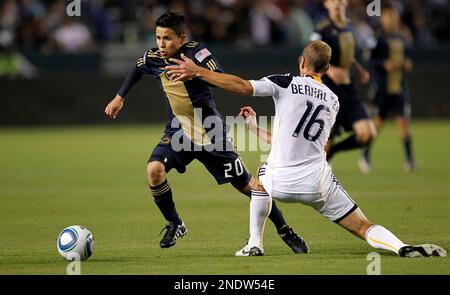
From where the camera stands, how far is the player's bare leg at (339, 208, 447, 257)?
27.6 ft

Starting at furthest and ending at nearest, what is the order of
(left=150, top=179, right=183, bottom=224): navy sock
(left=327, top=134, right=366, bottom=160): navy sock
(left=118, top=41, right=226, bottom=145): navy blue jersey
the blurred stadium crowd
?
the blurred stadium crowd, (left=327, top=134, right=366, bottom=160): navy sock, (left=118, top=41, right=226, bottom=145): navy blue jersey, (left=150, top=179, right=183, bottom=224): navy sock

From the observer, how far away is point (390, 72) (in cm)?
1803

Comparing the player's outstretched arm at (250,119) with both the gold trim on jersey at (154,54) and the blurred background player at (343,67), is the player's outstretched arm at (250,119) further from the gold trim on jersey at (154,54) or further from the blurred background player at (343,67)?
the blurred background player at (343,67)

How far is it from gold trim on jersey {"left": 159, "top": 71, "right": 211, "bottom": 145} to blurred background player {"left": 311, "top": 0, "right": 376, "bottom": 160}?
449 centimetres

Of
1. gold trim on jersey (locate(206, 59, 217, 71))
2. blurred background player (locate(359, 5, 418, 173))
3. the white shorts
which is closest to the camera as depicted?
the white shorts

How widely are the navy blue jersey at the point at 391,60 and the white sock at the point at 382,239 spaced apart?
9.59 m

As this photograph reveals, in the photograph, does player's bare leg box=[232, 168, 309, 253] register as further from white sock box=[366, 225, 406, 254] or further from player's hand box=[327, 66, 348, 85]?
player's hand box=[327, 66, 348, 85]

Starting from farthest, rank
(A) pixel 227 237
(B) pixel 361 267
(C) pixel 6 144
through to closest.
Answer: (C) pixel 6 144 < (A) pixel 227 237 < (B) pixel 361 267

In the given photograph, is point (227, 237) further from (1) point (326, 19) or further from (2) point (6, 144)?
(2) point (6, 144)

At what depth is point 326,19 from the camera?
1422 centimetres

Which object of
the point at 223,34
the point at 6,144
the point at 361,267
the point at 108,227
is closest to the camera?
the point at 361,267

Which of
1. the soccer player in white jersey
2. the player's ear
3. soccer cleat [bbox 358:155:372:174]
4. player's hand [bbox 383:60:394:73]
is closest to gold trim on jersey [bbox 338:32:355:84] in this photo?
soccer cleat [bbox 358:155:372:174]
